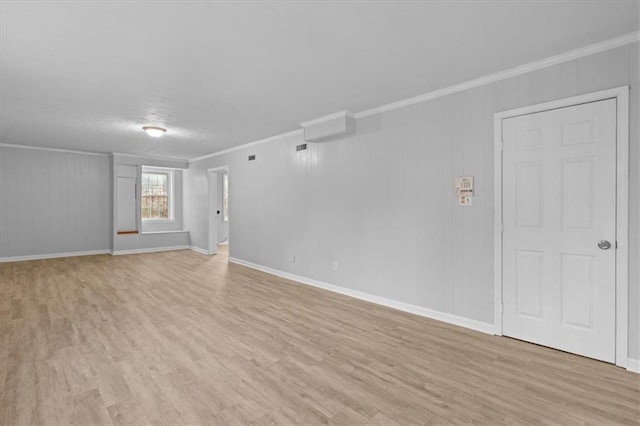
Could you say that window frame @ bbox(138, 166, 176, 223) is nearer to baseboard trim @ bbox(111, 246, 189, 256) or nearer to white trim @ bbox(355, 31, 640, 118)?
baseboard trim @ bbox(111, 246, 189, 256)

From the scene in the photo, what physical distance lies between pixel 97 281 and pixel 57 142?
11.6 feet

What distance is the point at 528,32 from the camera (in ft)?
7.96

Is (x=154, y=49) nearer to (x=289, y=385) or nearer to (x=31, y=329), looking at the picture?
(x=289, y=385)

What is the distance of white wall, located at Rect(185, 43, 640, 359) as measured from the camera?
9.20ft

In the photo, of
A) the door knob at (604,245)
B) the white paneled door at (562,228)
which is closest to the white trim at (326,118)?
the white paneled door at (562,228)

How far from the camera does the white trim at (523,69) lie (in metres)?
2.53

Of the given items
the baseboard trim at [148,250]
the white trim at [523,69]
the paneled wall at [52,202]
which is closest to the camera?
the white trim at [523,69]

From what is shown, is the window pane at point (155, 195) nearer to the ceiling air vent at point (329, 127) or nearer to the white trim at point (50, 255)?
the white trim at point (50, 255)

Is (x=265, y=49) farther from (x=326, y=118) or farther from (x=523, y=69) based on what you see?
(x=523, y=69)

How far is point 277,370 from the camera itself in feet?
8.26

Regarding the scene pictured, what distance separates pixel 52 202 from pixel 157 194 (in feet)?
8.80

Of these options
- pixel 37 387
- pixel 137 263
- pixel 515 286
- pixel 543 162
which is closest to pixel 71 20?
pixel 37 387

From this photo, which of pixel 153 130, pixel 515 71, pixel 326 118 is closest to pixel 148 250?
pixel 153 130

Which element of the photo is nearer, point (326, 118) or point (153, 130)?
point (326, 118)
